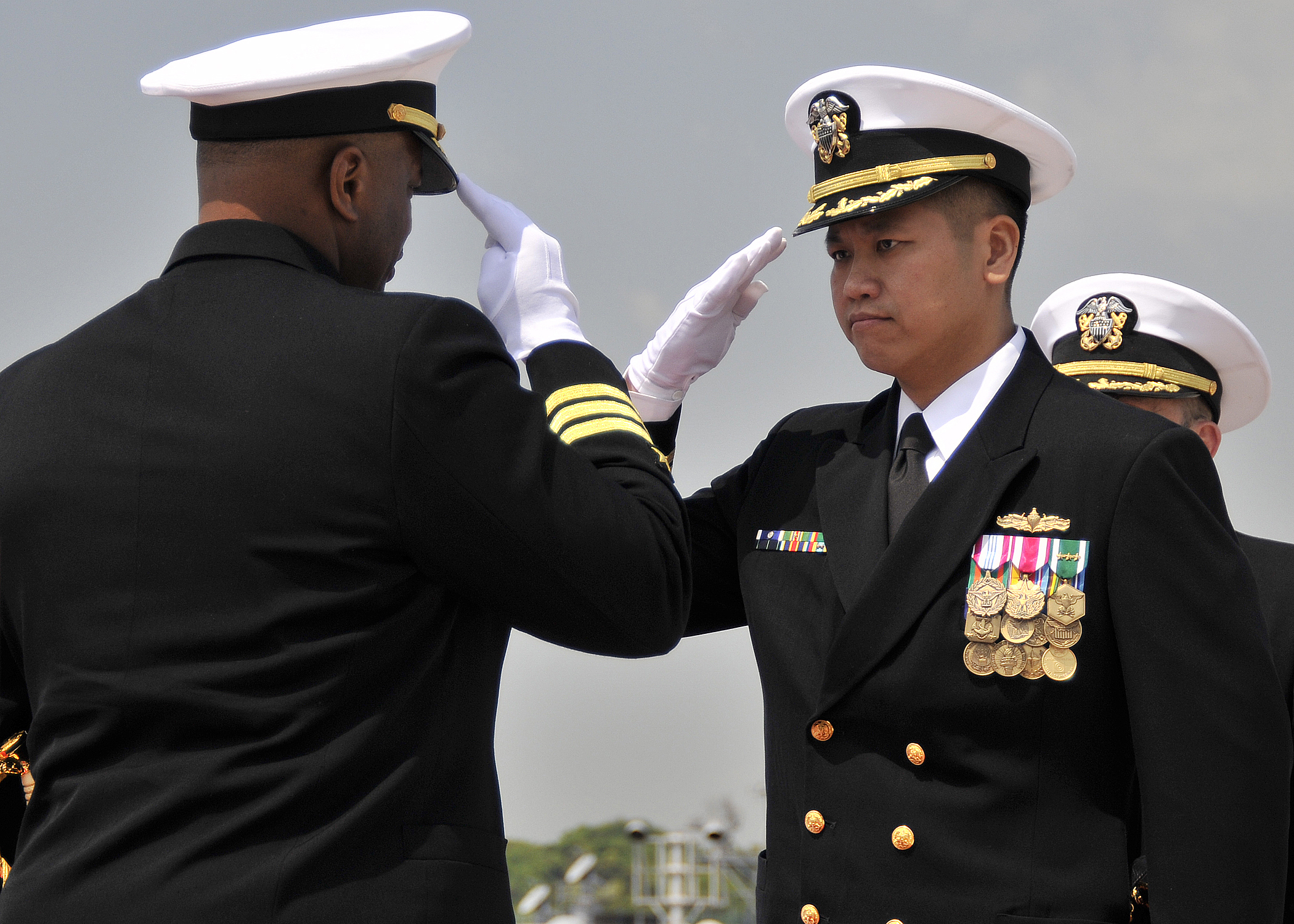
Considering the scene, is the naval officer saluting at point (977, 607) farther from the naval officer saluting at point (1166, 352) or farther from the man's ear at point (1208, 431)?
the man's ear at point (1208, 431)

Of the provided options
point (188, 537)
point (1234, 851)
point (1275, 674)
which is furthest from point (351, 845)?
point (1275, 674)

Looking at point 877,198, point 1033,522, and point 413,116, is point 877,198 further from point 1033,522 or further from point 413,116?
point 413,116

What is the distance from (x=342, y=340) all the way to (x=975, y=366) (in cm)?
168

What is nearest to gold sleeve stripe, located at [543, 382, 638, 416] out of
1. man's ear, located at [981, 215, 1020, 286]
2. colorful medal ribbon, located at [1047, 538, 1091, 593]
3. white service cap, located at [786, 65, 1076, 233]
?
white service cap, located at [786, 65, 1076, 233]

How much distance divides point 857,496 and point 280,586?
61.0 inches

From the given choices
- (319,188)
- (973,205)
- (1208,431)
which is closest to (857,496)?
(973,205)

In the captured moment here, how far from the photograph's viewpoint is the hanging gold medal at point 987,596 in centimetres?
317

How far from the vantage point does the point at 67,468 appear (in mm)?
2498

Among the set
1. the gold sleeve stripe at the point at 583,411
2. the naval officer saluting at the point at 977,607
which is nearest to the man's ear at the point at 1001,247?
the naval officer saluting at the point at 977,607

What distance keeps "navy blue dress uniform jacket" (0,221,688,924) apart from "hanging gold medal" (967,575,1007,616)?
912 millimetres

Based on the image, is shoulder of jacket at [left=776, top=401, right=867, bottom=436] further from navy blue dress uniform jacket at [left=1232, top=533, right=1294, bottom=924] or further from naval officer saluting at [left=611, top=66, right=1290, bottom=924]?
navy blue dress uniform jacket at [left=1232, top=533, right=1294, bottom=924]

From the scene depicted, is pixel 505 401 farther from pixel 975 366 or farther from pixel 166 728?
pixel 975 366

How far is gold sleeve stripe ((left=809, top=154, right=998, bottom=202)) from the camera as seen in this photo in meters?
3.49

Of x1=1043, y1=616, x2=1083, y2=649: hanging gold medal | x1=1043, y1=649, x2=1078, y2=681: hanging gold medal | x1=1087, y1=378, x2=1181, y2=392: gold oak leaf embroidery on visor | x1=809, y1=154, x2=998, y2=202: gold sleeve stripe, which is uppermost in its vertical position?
x1=809, y1=154, x2=998, y2=202: gold sleeve stripe
